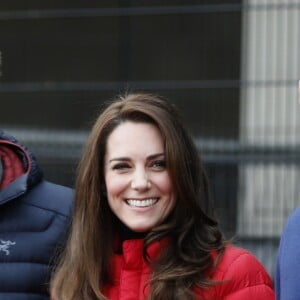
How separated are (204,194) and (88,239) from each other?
1.20 ft

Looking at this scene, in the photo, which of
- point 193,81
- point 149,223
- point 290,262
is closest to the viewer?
point 290,262

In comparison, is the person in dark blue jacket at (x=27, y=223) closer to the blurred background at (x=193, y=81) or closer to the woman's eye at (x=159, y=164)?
the woman's eye at (x=159, y=164)

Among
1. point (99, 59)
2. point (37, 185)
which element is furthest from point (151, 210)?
point (99, 59)

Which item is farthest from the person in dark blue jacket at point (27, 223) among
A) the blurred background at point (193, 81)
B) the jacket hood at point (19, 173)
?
the blurred background at point (193, 81)

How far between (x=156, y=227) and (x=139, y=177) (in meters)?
0.16

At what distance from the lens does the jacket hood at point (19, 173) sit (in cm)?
294

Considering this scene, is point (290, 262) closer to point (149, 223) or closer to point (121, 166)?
point (149, 223)

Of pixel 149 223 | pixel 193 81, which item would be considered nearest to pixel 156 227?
pixel 149 223

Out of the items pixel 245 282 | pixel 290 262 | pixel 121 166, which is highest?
pixel 121 166

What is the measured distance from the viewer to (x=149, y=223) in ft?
8.79

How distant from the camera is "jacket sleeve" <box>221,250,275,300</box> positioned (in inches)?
101

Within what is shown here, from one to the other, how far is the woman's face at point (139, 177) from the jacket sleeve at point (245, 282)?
10.0 inches

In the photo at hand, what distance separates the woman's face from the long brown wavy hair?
2 cm

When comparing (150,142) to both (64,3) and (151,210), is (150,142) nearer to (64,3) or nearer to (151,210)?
(151,210)
